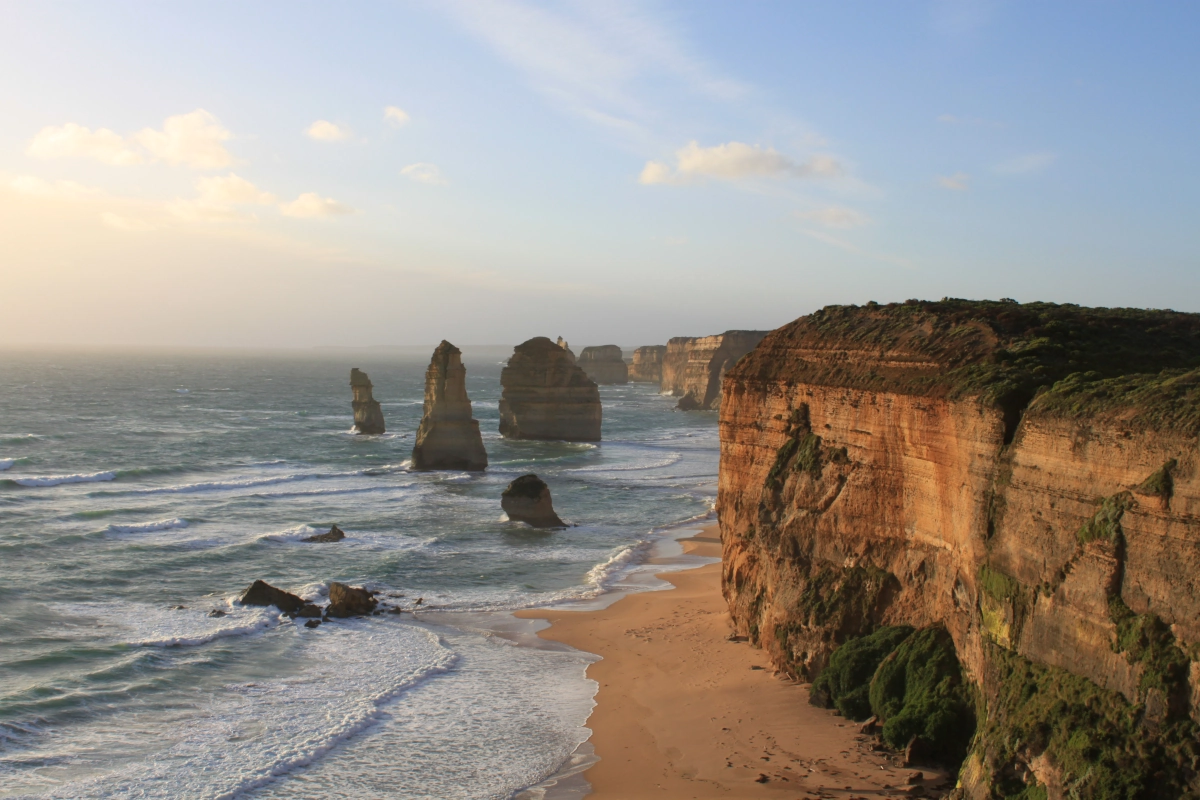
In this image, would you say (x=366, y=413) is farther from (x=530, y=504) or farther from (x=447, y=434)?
(x=530, y=504)

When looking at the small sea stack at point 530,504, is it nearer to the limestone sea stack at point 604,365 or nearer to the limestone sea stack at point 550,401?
the limestone sea stack at point 550,401

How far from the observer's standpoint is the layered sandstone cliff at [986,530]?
13141 millimetres

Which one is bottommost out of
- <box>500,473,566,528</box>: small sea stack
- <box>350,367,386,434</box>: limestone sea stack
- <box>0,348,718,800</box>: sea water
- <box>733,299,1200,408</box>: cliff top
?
<box>0,348,718,800</box>: sea water

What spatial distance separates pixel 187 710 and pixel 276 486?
35.3 metres

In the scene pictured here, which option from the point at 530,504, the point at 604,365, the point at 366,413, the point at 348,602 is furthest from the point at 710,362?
the point at 348,602

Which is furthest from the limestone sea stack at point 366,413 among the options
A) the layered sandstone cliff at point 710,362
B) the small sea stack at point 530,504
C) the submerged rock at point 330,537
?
the layered sandstone cliff at point 710,362

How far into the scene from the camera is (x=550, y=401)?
263ft

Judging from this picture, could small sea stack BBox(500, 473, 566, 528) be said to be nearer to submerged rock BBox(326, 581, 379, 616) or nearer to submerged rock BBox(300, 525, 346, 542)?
submerged rock BBox(300, 525, 346, 542)

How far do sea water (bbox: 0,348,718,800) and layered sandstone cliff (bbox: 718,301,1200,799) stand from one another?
6600 millimetres

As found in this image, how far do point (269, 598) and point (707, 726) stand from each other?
16390mm

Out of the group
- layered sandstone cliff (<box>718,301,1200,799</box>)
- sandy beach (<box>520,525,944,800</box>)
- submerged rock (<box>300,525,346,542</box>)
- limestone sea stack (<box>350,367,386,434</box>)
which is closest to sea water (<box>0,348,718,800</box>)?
submerged rock (<box>300,525,346,542</box>)

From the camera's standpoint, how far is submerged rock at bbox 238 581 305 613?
3070 cm

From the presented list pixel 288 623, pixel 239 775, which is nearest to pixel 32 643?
pixel 288 623

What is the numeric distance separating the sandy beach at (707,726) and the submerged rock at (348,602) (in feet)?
19.9
